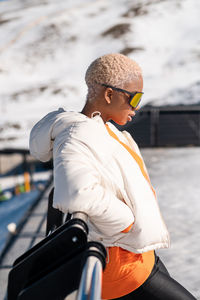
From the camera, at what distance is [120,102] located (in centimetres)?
133

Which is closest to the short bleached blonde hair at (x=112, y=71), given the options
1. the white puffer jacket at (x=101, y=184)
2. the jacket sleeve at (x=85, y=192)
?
the white puffer jacket at (x=101, y=184)

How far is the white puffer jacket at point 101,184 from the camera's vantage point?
1090mm

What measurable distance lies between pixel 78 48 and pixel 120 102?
45.8m

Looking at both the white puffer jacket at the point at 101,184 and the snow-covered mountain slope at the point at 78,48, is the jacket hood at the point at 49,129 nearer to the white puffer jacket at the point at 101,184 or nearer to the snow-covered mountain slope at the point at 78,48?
the white puffer jacket at the point at 101,184

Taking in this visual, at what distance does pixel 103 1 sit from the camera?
5731 centimetres

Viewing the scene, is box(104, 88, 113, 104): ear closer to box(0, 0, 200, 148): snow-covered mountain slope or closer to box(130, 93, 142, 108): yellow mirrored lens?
box(130, 93, 142, 108): yellow mirrored lens

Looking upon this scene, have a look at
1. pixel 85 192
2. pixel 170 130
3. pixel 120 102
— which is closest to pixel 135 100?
pixel 120 102

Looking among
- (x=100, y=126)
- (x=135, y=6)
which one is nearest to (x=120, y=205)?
(x=100, y=126)

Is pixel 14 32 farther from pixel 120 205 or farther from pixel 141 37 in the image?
pixel 120 205

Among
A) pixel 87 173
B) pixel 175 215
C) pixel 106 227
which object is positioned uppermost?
pixel 87 173

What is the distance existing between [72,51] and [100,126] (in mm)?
45943

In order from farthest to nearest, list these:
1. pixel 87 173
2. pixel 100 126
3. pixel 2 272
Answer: pixel 2 272
pixel 100 126
pixel 87 173

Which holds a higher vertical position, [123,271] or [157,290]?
[123,271]

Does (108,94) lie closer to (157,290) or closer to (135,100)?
(135,100)
